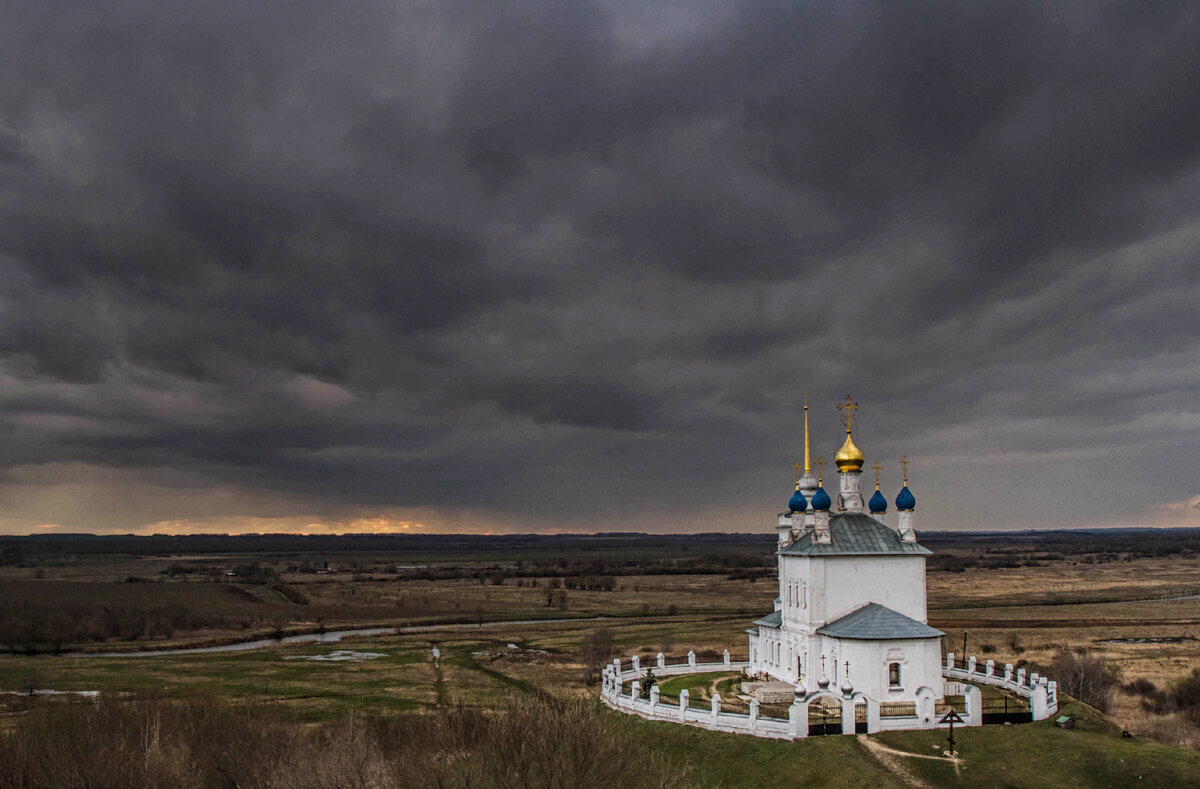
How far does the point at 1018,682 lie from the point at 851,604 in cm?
758

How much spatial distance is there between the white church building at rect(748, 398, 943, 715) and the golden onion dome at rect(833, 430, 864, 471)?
0.05 m

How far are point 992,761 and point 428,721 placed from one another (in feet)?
67.1

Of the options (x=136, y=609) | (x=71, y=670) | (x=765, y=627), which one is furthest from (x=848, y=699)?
(x=136, y=609)

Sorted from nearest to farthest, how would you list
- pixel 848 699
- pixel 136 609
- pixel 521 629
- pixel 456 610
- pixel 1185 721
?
pixel 848 699, pixel 1185 721, pixel 521 629, pixel 136 609, pixel 456 610

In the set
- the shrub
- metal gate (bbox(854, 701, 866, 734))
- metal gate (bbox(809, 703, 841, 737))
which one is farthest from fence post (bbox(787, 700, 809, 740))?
the shrub

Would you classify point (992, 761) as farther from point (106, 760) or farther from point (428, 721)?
point (106, 760)

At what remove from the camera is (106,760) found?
21.5 metres

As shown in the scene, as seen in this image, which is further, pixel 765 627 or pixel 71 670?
pixel 71 670

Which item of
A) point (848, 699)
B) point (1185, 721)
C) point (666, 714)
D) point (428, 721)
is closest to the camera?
point (848, 699)

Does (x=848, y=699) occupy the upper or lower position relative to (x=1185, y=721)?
upper

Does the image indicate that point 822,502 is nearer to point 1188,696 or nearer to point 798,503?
point 798,503

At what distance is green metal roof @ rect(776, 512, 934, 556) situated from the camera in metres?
35.7

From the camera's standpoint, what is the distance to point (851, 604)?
35.5 metres

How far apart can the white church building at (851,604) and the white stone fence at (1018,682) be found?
11.0ft
